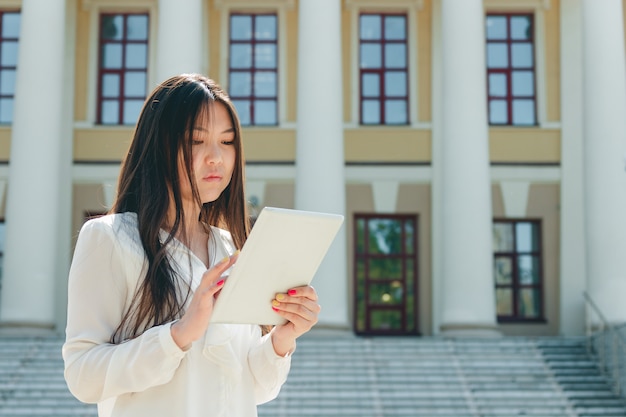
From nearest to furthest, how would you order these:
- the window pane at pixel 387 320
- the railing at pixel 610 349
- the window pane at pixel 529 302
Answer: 1. the railing at pixel 610 349
2. the window pane at pixel 529 302
3. the window pane at pixel 387 320

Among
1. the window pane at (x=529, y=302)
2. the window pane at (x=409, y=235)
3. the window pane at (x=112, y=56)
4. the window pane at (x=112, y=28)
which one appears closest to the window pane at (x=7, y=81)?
the window pane at (x=112, y=56)

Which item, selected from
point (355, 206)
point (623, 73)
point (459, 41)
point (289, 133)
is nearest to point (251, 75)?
point (289, 133)

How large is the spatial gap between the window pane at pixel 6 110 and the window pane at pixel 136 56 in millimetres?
2815

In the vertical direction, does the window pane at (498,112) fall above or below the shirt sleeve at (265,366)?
above

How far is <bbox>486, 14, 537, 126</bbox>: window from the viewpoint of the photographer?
2741cm

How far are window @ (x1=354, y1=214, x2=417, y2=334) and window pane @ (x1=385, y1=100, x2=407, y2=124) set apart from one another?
2211 millimetres

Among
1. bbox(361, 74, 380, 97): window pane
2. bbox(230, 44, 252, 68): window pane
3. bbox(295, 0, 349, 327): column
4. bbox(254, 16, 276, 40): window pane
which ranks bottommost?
bbox(295, 0, 349, 327): column

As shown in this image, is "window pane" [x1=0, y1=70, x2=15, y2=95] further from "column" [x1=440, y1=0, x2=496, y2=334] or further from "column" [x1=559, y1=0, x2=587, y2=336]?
"column" [x1=559, y1=0, x2=587, y2=336]

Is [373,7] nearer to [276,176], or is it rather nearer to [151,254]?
[276,176]

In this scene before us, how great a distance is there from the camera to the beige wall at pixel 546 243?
26.5 metres

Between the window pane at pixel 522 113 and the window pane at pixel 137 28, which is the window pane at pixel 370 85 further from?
the window pane at pixel 137 28

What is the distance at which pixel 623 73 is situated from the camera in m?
23.9

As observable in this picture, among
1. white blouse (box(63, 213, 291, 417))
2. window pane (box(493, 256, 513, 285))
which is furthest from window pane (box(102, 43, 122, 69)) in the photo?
white blouse (box(63, 213, 291, 417))

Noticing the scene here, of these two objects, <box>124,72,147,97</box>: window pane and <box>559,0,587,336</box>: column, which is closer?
<box>559,0,587,336</box>: column
